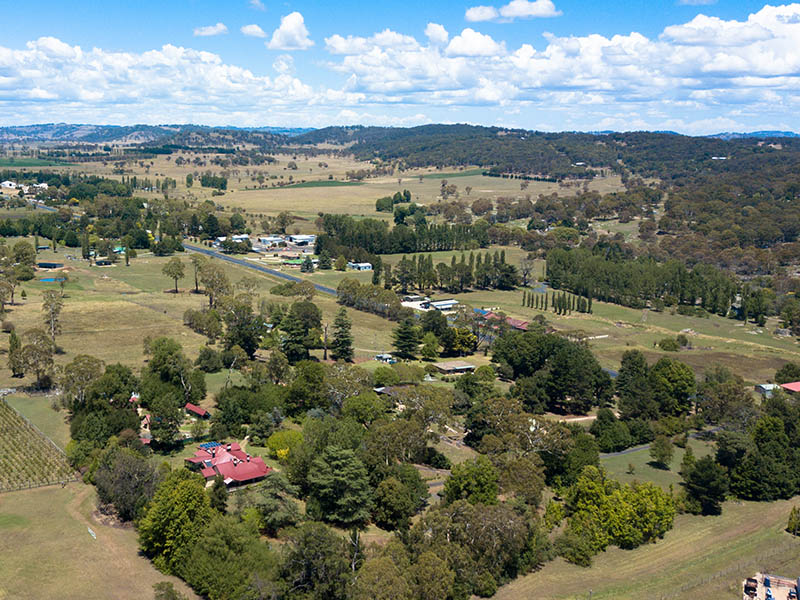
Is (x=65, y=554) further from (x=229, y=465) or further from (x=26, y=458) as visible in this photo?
(x=26, y=458)

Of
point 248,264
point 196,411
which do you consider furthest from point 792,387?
point 248,264

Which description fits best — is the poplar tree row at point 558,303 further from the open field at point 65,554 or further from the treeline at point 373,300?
the open field at point 65,554

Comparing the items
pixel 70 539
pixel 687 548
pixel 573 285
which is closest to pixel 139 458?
pixel 70 539

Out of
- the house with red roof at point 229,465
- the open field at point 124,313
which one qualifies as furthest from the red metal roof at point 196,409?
the house with red roof at point 229,465

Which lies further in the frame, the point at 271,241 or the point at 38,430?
the point at 271,241

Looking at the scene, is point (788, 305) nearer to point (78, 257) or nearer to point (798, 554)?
point (798, 554)

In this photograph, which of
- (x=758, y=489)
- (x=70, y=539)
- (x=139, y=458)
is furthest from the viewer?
(x=758, y=489)
